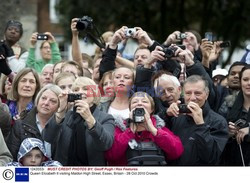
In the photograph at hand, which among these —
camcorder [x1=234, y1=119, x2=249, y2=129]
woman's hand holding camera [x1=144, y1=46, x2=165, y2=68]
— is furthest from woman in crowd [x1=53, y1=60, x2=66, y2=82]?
camcorder [x1=234, y1=119, x2=249, y2=129]

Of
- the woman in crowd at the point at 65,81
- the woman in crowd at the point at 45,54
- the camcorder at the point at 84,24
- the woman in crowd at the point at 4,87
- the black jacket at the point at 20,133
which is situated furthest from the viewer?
the woman in crowd at the point at 45,54

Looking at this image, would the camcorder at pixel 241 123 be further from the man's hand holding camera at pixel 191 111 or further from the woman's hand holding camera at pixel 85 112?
the woman's hand holding camera at pixel 85 112

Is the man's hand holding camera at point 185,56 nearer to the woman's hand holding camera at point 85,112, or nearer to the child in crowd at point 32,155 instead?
the woman's hand holding camera at point 85,112

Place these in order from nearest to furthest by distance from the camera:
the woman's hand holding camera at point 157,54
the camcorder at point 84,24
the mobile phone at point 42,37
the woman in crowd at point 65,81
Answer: the woman's hand holding camera at point 157,54
the woman in crowd at point 65,81
the camcorder at point 84,24
the mobile phone at point 42,37

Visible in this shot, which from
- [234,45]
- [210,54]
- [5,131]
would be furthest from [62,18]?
[5,131]

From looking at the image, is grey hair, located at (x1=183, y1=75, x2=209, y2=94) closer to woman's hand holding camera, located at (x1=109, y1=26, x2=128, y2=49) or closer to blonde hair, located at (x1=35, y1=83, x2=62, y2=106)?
woman's hand holding camera, located at (x1=109, y1=26, x2=128, y2=49)

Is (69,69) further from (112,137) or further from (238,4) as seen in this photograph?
(238,4)

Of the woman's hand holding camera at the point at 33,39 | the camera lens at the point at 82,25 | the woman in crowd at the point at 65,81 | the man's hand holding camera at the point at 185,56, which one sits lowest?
the woman in crowd at the point at 65,81

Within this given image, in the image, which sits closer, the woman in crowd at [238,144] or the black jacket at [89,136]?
the black jacket at [89,136]

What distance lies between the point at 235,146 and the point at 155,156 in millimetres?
1011

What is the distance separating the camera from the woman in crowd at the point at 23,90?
9812 mm

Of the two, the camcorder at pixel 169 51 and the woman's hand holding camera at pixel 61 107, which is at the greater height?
the camcorder at pixel 169 51

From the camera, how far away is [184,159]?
8.28 metres

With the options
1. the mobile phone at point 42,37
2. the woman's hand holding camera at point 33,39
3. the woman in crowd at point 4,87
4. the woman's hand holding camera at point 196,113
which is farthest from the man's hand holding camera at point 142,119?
the woman's hand holding camera at point 33,39
